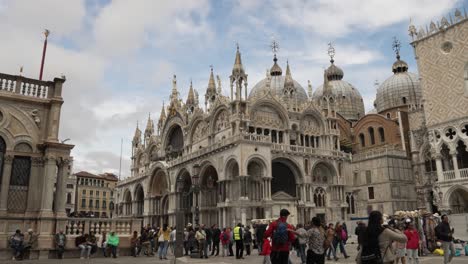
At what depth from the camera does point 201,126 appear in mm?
43781

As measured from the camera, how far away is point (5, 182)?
16906mm

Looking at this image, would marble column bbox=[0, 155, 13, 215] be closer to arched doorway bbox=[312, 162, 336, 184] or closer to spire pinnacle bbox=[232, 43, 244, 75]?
spire pinnacle bbox=[232, 43, 244, 75]

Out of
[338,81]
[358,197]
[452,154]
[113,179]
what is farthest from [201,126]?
[113,179]

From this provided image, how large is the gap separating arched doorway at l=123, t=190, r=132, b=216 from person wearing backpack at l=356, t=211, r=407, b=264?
5211cm

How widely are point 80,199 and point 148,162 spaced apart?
26330 mm

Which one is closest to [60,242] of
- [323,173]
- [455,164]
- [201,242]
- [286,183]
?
[201,242]

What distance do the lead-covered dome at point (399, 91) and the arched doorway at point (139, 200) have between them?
33.5 metres

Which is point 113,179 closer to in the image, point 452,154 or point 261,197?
point 261,197

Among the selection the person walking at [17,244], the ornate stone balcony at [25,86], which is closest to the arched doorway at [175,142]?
the ornate stone balcony at [25,86]

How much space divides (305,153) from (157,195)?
19195 mm

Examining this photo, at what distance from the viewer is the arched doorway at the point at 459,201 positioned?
32.2 metres

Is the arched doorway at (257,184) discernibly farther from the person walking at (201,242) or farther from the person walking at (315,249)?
the person walking at (315,249)

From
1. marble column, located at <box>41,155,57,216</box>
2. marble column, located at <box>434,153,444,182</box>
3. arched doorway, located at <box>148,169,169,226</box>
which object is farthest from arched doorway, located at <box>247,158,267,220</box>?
marble column, located at <box>41,155,57,216</box>

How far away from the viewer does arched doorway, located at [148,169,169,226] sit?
47094 millimetres
